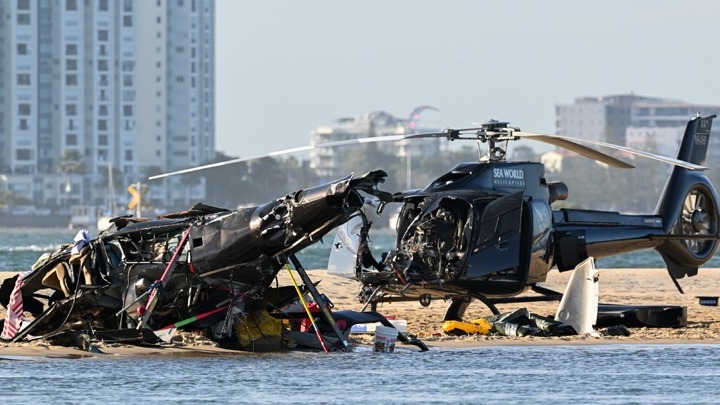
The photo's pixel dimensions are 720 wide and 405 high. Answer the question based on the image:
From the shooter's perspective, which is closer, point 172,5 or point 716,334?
point 716,334

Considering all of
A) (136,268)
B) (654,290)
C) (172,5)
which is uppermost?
(172,5)

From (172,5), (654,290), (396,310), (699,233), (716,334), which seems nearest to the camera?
(716,334)

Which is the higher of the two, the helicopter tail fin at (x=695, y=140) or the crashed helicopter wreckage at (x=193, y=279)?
the helicopter tail fin at (x=695, y=140)

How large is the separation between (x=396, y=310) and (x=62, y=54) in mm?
160256

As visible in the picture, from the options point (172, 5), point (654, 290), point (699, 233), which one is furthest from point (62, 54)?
point (699, 233)

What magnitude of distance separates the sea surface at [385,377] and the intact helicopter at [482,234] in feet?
3.53

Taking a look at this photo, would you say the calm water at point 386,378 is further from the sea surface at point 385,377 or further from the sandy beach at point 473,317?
the sandy beach at point 473,317

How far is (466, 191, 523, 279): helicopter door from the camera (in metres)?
22.7

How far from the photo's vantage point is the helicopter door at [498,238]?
74.6 feet

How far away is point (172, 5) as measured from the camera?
197625 mm

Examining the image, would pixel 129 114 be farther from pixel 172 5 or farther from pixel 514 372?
pixel 514 372

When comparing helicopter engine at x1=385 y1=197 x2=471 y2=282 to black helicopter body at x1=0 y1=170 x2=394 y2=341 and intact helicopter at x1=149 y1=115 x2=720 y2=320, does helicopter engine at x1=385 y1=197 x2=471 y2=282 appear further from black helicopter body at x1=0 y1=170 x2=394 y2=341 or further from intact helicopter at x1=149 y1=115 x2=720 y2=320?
black helicopter body at x1=0 y1=170 x2=394 y2=341

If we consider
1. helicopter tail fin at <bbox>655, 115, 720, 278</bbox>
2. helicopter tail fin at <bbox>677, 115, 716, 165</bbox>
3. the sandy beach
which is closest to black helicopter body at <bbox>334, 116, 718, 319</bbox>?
the sandy beach

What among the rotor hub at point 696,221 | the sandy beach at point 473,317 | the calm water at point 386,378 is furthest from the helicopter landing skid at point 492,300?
the rotor hub at point 696,221
